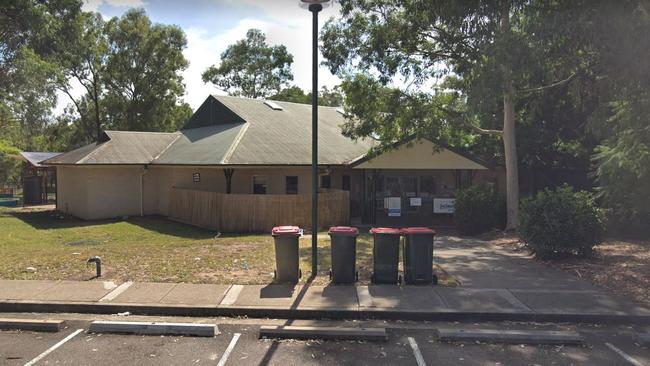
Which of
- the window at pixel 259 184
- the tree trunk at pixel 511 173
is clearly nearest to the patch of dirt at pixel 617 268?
the tree trunk at pixel 511 173

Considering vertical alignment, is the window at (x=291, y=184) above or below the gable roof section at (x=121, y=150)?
below

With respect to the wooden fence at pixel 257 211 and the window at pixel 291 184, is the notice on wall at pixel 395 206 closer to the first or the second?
the wooden fence at pixel 257 211

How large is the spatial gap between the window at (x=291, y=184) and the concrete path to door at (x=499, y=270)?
8798 millimetres

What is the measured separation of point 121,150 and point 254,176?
694 centimetres

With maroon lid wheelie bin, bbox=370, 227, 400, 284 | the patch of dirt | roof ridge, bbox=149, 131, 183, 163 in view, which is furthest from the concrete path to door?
roof ridge, bbox=149, 131, 183, 163

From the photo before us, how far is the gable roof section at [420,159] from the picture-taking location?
19000 mm

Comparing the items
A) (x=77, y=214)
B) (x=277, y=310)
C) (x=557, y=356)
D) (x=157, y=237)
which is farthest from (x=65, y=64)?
(x=557, y=356)

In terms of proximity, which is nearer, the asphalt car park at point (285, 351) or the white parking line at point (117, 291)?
the asphalt car park at point (285, 351)

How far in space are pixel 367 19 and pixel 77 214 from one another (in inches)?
620

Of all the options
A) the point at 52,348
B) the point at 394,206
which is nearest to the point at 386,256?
the point at 52,348

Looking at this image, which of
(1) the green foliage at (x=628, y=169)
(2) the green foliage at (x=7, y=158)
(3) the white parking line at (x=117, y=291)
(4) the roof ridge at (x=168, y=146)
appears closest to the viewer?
(3) the white parking line at (x=117, y=291)

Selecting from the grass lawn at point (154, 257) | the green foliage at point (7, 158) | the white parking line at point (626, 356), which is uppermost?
the green foliage at point (7, 158)

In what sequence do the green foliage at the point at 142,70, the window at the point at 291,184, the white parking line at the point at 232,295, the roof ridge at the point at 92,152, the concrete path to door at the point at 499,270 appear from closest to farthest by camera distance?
the white parking line at the point at 232,295 < the concrete path to door at the point at 499,270 < the roof ridge at the point at 92,152 < the window at the point at 291,184 < the green foliage at the point at 142,70

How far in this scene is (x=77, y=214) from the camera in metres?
22.1
